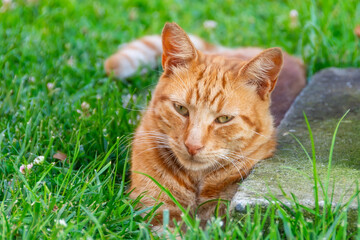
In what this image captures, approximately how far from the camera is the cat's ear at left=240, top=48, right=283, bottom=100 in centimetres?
262

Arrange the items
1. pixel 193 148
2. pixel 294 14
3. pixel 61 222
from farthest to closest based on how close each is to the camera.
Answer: pixel 294 14 < pixel 193 148 < pixel 61 222

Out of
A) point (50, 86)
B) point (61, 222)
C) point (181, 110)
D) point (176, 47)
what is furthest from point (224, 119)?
point (50, 86)

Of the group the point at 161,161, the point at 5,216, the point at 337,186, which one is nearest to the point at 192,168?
the point at 161,161

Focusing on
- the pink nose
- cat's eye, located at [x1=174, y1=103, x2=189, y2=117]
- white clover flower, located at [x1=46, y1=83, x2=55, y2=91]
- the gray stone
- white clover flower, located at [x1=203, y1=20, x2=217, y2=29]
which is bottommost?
white clover flower, located at [x1=203, y1=20, x2=217, y2=29]

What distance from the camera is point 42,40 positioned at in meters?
4.65

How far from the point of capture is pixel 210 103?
2.61 meters

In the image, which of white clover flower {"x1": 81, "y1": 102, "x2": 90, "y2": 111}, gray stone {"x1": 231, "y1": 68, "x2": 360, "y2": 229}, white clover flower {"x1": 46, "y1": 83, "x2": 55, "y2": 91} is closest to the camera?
gray stone {"x1": 231, "y1": 68, "x2": 360, "y2": 229}

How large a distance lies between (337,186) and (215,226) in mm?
676

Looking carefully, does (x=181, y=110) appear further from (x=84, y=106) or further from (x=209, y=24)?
(x=209, y=24)

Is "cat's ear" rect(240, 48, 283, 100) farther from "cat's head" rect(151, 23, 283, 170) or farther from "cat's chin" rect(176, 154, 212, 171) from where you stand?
"cat's chin" rect(176, 154, 212, 171)

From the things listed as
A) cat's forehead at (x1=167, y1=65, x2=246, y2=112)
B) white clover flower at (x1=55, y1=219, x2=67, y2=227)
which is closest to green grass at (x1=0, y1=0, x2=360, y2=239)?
white clover flower at (x1=55, y1=219, x2=67, y2=227)

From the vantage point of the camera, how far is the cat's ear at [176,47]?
2.72 m

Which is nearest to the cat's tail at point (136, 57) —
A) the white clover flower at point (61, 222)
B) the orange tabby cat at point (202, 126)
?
the orange tabby cat at point (202, 126)

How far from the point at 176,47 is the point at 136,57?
1635 mm
